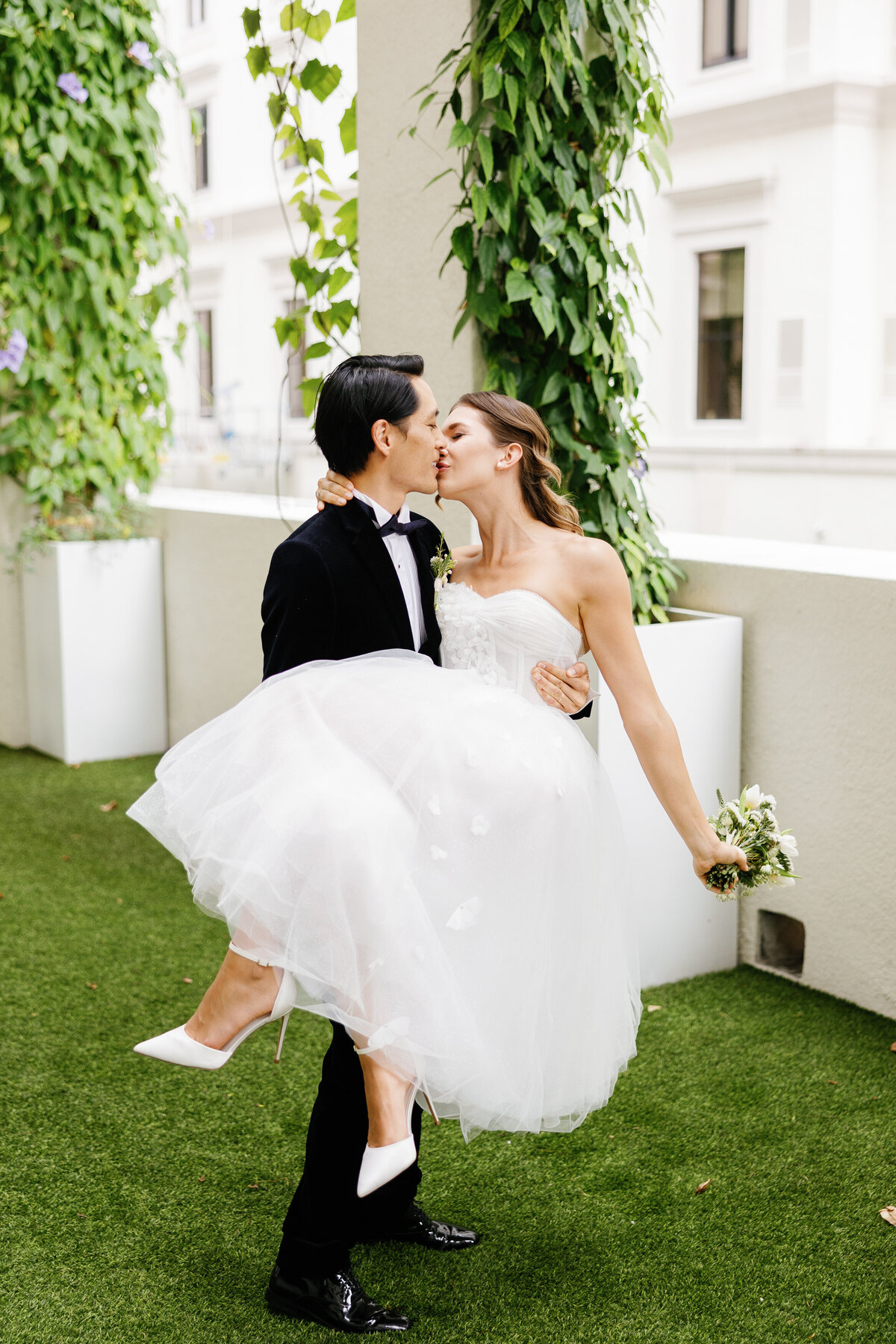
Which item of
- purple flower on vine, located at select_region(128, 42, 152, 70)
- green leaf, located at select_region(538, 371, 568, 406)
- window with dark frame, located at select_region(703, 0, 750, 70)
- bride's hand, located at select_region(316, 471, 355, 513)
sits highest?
window with dark frame, located at select_region(703, 0, 750, 70)

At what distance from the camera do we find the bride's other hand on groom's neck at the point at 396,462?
185 cm

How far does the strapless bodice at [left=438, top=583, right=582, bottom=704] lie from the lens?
1.95 m

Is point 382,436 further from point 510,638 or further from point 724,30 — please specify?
point 724,30

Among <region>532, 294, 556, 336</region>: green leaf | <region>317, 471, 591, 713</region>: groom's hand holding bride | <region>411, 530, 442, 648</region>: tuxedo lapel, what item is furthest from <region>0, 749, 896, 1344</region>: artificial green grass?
<region>532, 294, 556, 336</region>: green leaf

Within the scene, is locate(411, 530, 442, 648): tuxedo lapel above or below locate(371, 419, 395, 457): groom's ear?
below

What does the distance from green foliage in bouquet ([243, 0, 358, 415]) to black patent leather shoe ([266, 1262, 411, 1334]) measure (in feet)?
7.58

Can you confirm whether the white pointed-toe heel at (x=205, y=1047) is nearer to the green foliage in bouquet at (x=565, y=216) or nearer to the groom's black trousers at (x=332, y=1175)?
the groom's black trousers at (x=332, y=1175)

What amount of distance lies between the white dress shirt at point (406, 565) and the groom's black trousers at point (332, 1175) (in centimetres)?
62

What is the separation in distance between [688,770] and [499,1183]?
3.69 feet

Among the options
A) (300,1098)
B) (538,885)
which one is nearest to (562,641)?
(538,885)

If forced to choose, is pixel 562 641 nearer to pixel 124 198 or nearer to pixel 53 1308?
pixel 53 1308

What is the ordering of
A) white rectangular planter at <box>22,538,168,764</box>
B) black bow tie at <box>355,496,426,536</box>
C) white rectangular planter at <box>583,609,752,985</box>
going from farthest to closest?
white rectangular planter at <box>22,538,168,764</box> < white rectangular planter at <box>583,609,752,985</box> < black bow tie at <box>355,496,426,536</box>

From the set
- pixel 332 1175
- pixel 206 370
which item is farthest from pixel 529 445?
pixel 206 370

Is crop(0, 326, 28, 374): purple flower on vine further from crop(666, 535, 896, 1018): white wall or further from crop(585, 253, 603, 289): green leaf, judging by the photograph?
crop(666, 535, 896, 1018): white wall
